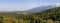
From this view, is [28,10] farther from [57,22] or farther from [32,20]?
[57,22]

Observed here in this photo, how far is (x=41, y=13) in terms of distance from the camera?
4203 mm

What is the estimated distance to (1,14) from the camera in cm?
420

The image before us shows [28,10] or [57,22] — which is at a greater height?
[28,10]

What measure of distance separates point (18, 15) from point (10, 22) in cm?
36

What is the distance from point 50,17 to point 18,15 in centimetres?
110

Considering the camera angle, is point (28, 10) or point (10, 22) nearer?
point (10, 22)

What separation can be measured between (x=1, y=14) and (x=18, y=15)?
2.01 ft

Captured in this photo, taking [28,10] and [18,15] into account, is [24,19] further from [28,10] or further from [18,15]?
[28,10]

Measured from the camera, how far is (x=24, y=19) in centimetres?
403

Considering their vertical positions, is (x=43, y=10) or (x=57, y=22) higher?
(x=43, y=10)

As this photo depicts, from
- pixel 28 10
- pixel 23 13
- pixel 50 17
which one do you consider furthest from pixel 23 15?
pixel 50 17

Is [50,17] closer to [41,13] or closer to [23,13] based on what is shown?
[41,13]

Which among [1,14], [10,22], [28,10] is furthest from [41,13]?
[1,14]

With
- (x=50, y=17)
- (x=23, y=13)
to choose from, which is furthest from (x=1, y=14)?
A: (x=50, y=17)
